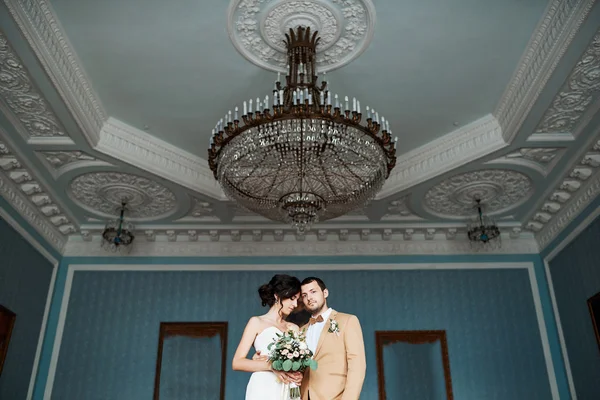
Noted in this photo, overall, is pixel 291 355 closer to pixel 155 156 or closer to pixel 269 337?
pixel 269 337

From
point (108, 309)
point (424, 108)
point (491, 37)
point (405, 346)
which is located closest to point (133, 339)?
point (108, 309)

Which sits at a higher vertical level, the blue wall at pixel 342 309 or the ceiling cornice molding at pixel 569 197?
the ceiling cornice molding at pixel 569 197

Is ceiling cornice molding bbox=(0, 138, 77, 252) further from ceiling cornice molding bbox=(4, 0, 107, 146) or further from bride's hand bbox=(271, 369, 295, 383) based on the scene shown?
bride's hand bbox=(271, 369, 295, 383)

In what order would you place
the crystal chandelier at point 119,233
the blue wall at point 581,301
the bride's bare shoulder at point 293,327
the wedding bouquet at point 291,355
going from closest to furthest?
1. the wedding bouquet at point 291,355
2. the bride's bare shoulder at point 293,327
3. the blue wall at point 581,301
4. the crystal chandelier at point 119,233

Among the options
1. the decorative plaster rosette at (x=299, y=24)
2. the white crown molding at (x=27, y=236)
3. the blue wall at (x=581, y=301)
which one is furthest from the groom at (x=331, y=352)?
the white crown molding at (x=27, y=236)

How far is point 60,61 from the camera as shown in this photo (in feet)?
16.0

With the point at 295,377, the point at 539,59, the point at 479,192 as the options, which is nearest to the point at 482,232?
the point at 479,192

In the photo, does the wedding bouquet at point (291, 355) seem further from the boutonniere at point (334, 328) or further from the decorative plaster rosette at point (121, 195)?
the decorative plaster rosette at point (121, 195)

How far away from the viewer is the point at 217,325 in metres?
7.42

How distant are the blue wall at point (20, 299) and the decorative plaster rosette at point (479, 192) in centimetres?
540

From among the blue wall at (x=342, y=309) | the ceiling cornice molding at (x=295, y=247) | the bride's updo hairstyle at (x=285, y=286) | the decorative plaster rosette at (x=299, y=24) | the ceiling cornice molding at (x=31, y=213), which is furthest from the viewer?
the ceiling cornice molding at (x=295, y=247)

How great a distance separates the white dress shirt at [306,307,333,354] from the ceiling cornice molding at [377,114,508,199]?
3120 millimetres

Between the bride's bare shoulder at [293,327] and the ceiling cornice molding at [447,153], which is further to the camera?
the ceiling cornice molding at [447,153]

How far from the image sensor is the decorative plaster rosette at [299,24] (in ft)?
15.1
